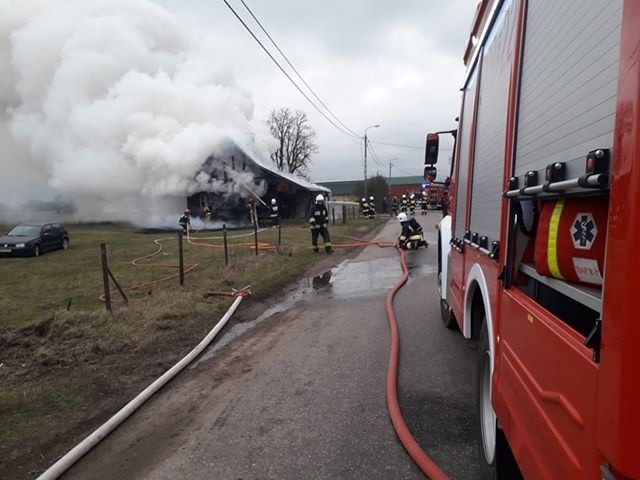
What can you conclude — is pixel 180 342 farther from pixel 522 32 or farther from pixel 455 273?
pixel 522 32

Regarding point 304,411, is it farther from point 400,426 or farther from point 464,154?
point 464,154

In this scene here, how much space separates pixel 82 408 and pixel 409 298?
15.5 ft

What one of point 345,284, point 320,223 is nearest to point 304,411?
point 345,284

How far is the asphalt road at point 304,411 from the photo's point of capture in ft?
9.53

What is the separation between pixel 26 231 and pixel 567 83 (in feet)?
58.7

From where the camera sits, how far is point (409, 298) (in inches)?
286

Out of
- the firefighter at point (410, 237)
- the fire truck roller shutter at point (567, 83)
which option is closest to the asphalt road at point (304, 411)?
the fire truck roller shutter at point (567, 83)

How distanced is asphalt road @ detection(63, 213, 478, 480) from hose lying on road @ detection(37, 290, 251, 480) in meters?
0.06

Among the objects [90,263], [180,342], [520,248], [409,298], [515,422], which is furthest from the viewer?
[90,263]

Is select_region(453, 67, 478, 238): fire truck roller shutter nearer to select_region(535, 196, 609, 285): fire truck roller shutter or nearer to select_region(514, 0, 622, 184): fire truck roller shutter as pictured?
select_region(514, 0, 622, 184): fire truck roller shutter

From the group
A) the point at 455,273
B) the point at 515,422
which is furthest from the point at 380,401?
the point at 515,422

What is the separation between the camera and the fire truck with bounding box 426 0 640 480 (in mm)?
1049

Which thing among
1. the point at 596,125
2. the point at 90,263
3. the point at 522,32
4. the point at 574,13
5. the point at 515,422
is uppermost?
the point at 522,32

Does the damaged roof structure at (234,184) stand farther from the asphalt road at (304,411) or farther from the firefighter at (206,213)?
the asphalt road at (304,411)
